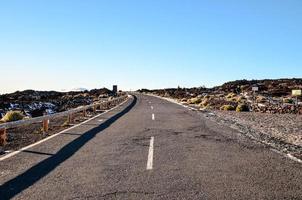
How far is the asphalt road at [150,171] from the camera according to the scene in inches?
267

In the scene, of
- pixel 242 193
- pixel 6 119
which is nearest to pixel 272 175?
pixel 242 193

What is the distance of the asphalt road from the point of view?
6.77 m

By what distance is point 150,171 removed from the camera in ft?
27.5

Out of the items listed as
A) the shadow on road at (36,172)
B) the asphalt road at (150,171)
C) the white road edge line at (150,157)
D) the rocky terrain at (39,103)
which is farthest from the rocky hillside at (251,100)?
the shadow on road at (36,172)

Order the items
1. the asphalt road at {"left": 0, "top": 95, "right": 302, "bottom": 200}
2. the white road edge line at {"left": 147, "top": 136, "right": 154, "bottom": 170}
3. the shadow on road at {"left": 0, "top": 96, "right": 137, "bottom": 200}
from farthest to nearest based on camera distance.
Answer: the white road edge line at {"left": 147, "top": 136, "right": 154, "bottom": 170}
the shadow on road at {"left": 0, "top": 96, "right": 137, "bottom": 200}
the asphalt road at {"left": 0, "top": 95, "right": 302, "bottom": 200}

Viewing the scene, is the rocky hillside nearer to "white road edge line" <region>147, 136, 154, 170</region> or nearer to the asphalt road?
"white road edge line" <region>147, 136, 154, 170</region>

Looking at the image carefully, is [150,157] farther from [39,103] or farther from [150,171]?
[39,103]

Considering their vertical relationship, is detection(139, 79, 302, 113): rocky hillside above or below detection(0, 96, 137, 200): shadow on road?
above

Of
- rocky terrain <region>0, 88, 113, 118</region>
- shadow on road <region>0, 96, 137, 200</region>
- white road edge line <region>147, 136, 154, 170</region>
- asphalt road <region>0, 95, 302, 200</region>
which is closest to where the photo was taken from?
asphalt road <region>0, 95, 302, 200</region>

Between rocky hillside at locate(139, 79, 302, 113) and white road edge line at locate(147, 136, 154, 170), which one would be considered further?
rocky hillside at locate(139, 79, 302, 113)

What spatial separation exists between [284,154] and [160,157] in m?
3.36

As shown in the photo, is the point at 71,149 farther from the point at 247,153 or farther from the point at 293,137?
the point at 293,137

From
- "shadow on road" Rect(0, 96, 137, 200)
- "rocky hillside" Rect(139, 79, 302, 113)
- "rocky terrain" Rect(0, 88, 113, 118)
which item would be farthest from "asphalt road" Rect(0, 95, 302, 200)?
"rocky hillside" Rect(139, 79, 302, 113)

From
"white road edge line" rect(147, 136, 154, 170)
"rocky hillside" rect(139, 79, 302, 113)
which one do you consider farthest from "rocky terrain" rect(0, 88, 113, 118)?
"white road edge line" rect(147, 136, 154, 170)
